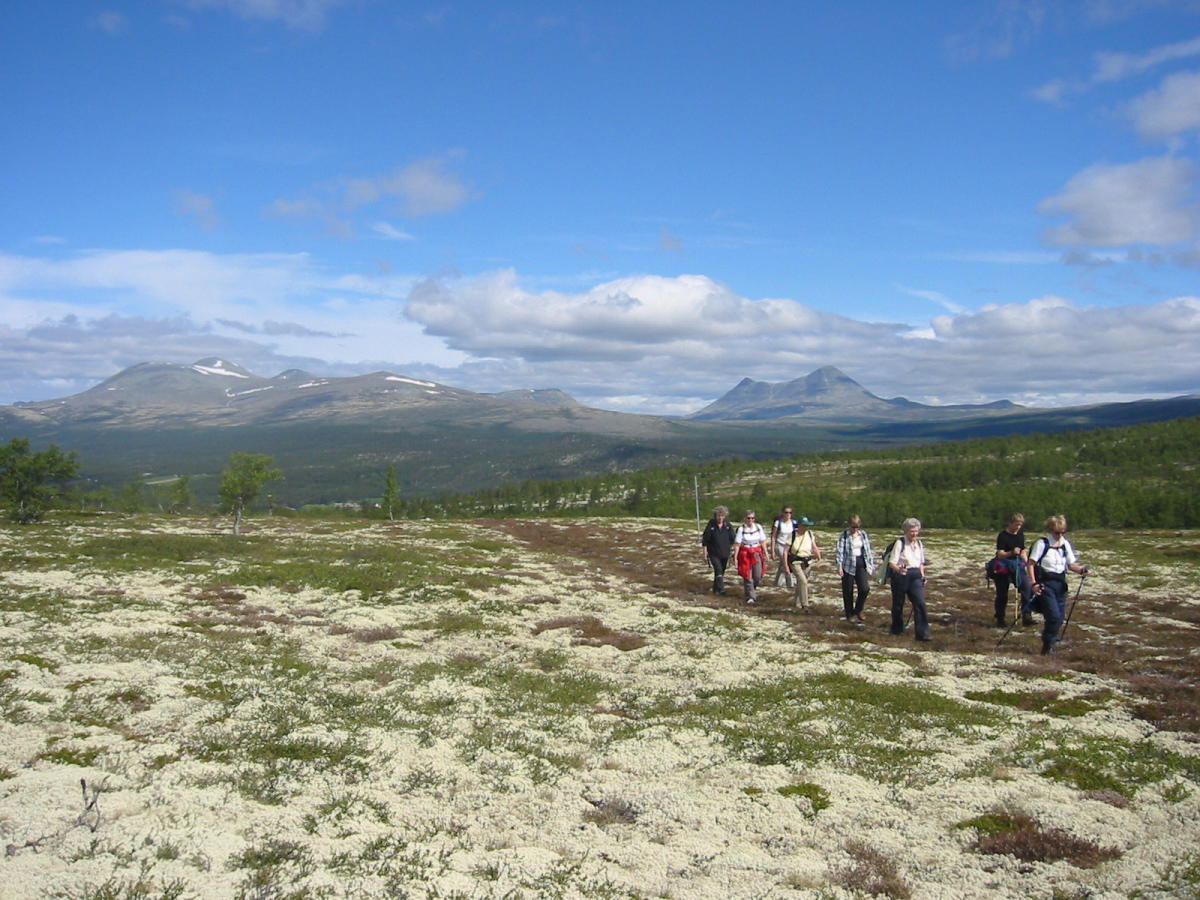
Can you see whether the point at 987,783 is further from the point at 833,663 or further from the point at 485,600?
the point at 485,600

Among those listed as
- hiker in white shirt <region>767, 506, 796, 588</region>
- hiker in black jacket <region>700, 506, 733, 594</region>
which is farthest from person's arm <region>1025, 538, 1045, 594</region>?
hiker in black jacket <region>700, 506, 733, 594</region>

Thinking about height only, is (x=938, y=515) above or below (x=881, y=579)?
below

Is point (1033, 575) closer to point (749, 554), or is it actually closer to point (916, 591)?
point (916, 591)

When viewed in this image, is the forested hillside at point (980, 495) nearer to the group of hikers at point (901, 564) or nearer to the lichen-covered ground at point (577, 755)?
the group of hikers at point (901, 564)

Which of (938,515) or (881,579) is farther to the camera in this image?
(938,515)

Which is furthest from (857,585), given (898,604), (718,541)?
(718,541)

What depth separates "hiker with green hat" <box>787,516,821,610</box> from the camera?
26594 mm

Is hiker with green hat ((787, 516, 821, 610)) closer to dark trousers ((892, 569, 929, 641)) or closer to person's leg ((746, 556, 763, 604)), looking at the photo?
person's leg ((746, 556, 763, 604))

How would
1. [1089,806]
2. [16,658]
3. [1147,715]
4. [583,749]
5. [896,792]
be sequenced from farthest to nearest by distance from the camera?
[16,658] < [1147,715] < [583,749] < [896,792] < [1089,806]

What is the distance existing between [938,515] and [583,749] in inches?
5342

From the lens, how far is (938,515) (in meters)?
133

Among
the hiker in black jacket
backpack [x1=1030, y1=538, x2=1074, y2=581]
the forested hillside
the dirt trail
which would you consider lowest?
the forested hillside

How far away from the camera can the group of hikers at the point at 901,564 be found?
1992cm

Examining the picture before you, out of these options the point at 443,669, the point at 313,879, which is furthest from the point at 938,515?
the point at 313,879
